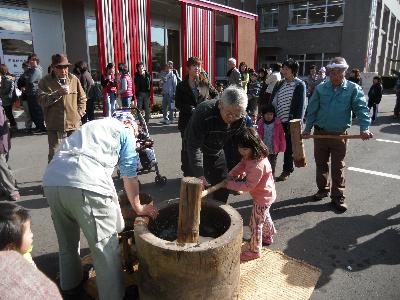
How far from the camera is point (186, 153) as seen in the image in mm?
4391

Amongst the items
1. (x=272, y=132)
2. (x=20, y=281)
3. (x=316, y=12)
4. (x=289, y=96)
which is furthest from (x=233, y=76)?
(x=316, y=12)

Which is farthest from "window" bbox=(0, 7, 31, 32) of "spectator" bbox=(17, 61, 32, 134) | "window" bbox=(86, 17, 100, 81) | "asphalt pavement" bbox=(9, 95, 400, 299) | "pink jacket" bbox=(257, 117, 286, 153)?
"pink jacket" bbox=(257, 117, 286, 153)

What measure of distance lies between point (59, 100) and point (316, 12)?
24576mm

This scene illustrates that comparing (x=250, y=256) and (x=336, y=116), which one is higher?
(x=336, y=116)

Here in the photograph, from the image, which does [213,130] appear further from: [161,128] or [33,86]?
[33,86]

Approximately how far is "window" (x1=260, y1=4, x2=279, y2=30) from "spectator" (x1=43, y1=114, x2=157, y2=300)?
26.7 metres

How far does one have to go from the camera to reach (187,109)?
475cm

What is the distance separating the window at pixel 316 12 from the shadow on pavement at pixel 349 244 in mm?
23124

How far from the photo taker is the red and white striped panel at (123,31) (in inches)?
367

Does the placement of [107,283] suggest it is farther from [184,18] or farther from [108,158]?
[184,18]

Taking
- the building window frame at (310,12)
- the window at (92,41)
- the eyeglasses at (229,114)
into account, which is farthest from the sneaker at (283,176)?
the building window frame at (310,12)

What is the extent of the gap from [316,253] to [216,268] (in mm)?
1644

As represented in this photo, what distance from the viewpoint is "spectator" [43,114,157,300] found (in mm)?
2195

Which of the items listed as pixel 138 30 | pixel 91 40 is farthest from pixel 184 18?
pixel 91 40
